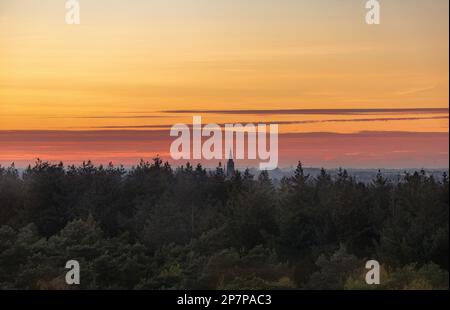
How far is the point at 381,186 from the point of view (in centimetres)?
1194

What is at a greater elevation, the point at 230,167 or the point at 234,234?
the point at 230,167

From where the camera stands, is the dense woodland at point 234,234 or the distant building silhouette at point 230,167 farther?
the distant building silhouette at point 230,167

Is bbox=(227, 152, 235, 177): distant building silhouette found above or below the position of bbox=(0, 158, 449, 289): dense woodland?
above

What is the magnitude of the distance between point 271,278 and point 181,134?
240 cm

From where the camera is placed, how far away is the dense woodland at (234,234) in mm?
11109

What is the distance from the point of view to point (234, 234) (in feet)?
38.4

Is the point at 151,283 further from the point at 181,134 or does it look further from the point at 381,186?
the point at 381,186

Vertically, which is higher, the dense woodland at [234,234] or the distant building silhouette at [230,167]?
the distant building silhouette at [230,167]

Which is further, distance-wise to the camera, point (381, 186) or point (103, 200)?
point (103, 200)

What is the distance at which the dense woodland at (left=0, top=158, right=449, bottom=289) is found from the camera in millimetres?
11109

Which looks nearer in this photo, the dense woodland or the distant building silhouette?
the dense woodland
